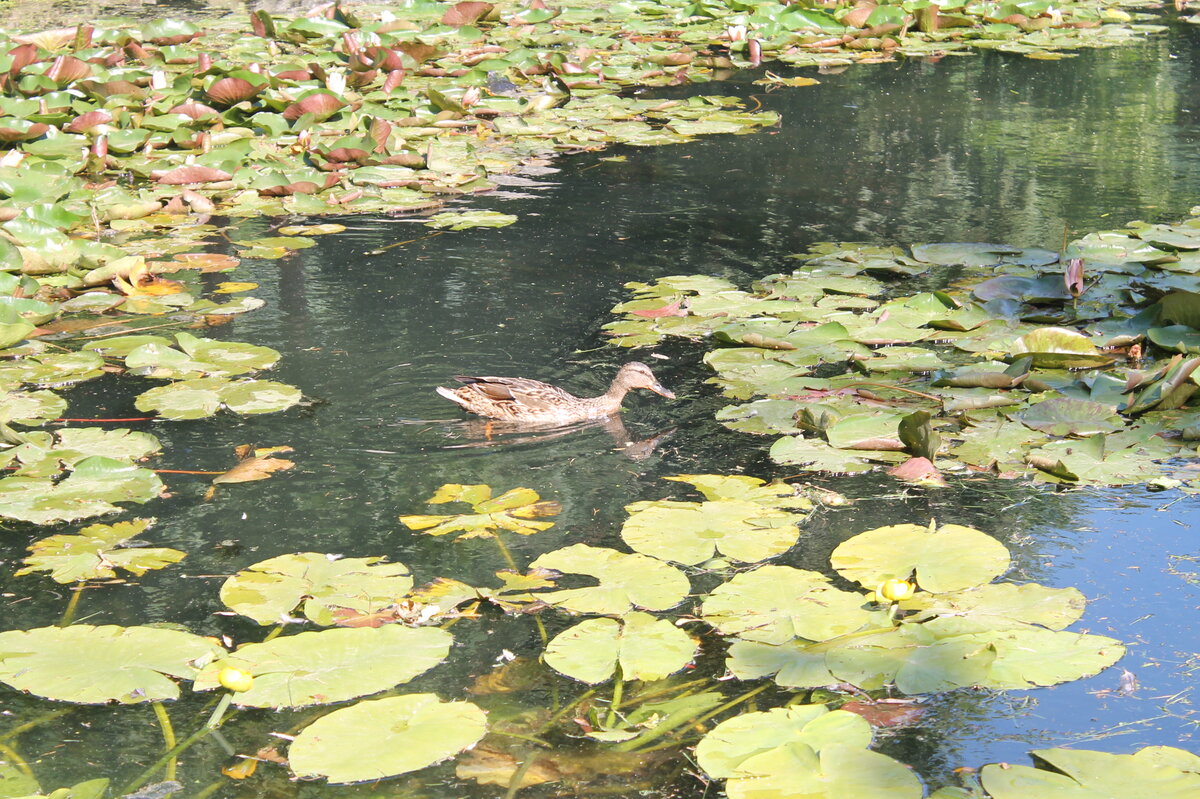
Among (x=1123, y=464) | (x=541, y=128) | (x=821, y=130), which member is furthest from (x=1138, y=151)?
(x=1123, y=464)

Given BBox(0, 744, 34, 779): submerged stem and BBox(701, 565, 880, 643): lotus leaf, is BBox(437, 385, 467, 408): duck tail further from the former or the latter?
BBox(0, 744, 34, 779): submerged stem

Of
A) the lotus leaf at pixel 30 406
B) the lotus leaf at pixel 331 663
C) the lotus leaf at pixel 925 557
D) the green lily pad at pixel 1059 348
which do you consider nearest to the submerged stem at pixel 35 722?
the lotus leaf at pixel 331 663

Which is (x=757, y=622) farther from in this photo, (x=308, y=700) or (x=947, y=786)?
(x=308, y=700)

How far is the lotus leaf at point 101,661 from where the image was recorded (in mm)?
3162

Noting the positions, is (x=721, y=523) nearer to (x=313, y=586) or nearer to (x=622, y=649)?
(x=622, y=649)

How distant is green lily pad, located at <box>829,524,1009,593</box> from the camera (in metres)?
3.64

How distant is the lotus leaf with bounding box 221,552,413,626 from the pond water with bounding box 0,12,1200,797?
8 cm

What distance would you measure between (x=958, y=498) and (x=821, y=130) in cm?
587

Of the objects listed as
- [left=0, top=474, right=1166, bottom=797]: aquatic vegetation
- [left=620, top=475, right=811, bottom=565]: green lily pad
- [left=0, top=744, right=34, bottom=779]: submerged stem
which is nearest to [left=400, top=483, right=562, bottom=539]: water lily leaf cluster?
[left=0, top=474, right=1166, bottom=797]: aquatic vegetation

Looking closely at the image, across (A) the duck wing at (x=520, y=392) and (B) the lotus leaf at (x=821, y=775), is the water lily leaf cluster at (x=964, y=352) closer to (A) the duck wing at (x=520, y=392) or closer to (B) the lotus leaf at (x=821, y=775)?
(A) the duck wing at (x=520, y=392)

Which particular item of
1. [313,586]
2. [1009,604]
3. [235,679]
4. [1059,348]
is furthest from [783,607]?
[1059,348]

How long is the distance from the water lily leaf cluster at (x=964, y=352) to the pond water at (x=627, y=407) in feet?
0.53

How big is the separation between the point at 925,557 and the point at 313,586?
181 centimetres

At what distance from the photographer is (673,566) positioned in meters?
3.83
